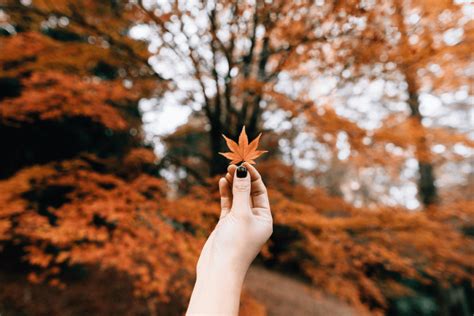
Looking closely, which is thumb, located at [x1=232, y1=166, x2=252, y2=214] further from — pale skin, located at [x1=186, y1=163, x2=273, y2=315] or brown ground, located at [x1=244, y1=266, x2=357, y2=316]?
brown ground, located at [x1=244, y1=266, x2=357, y2=316]

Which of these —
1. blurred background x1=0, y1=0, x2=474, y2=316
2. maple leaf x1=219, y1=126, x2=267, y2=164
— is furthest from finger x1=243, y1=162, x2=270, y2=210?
blurred background x1=0, y1=0, x2=474, y2=316

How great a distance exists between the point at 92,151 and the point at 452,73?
20.3 ft

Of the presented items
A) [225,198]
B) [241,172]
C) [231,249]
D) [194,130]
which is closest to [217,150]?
[194,130]

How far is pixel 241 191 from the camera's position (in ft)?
3.74

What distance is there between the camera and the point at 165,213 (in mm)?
3080

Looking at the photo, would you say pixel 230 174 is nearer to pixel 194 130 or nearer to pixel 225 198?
pixel 225 198

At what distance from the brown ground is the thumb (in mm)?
6105

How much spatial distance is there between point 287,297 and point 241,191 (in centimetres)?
769

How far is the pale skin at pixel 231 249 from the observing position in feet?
3.16

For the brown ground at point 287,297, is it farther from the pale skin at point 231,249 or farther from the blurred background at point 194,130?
the pale skin at point 231,249

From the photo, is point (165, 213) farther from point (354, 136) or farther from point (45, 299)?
point (45, 299)

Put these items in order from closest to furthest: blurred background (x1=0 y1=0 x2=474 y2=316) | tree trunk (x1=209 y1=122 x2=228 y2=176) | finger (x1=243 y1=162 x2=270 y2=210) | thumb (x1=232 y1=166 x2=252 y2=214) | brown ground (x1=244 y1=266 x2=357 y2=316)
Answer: thumb (x1=232 y1=166 x2=252 y2=214), finger (x1=243 y1=162 x2=270 y2=210), blurred background (x1=0 y1=0 x2=474 y2=316), tree trunk (x1=209 y1=122 x2=228 y2=176), brown ground (x1=244 y1=266 x2=357 y2=316)

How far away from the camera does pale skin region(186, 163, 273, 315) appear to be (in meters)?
0.96

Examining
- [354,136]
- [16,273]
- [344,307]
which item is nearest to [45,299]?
[16,273]
